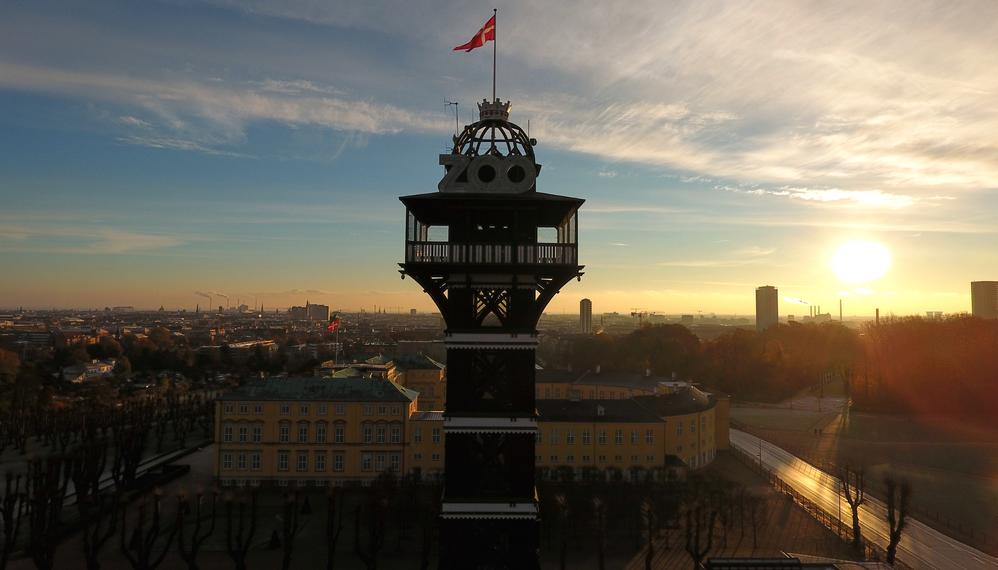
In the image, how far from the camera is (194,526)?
140ft

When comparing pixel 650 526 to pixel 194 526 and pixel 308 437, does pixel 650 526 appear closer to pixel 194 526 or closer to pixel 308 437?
pixel 308 437

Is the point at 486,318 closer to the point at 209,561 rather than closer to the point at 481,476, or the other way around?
the point at 481,476

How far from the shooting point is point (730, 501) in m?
40.4

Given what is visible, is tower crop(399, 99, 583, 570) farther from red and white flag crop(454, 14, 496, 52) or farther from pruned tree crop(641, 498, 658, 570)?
pruned tree crop(641, 498, 658, 570)

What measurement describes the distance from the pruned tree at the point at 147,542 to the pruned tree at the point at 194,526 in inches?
27.8

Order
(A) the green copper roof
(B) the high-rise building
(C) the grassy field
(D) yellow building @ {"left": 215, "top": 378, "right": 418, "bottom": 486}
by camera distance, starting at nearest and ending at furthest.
→ (C) the grassy field → (D) yellow building @ {"left": 215, "top": 378, "right": 418, "bottom": 486} → (A) the green copper roof → (B) the high-rise building

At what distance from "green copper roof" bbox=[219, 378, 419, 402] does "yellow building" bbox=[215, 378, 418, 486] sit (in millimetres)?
84

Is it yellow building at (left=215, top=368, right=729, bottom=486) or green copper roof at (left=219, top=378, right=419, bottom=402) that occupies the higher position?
green copper roof at (left=219, top=378, right=419, bottom=402)

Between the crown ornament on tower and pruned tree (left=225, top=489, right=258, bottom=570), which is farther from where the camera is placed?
pruned tree (left=225, top=489, right=258, bottom=570)

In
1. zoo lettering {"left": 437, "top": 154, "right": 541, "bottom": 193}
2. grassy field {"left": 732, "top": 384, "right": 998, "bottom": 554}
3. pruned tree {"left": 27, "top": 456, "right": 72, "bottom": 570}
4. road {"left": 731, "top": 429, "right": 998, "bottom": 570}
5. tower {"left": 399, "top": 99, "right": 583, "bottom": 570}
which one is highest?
zoo lettering {"left": 437, "top": 154, "right": 541, "bottom": 193}

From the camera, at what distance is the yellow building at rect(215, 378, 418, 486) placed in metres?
49.8

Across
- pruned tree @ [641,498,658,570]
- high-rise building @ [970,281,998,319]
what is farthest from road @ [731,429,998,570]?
high-rise building @ [970,281,998,319]

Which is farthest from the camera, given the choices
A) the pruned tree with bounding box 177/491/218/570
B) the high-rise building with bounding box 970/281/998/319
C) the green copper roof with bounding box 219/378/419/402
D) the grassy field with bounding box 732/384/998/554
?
the high-rise building with bounding box 970/281/998/319

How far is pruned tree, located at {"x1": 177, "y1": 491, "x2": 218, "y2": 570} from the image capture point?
3020 cm
